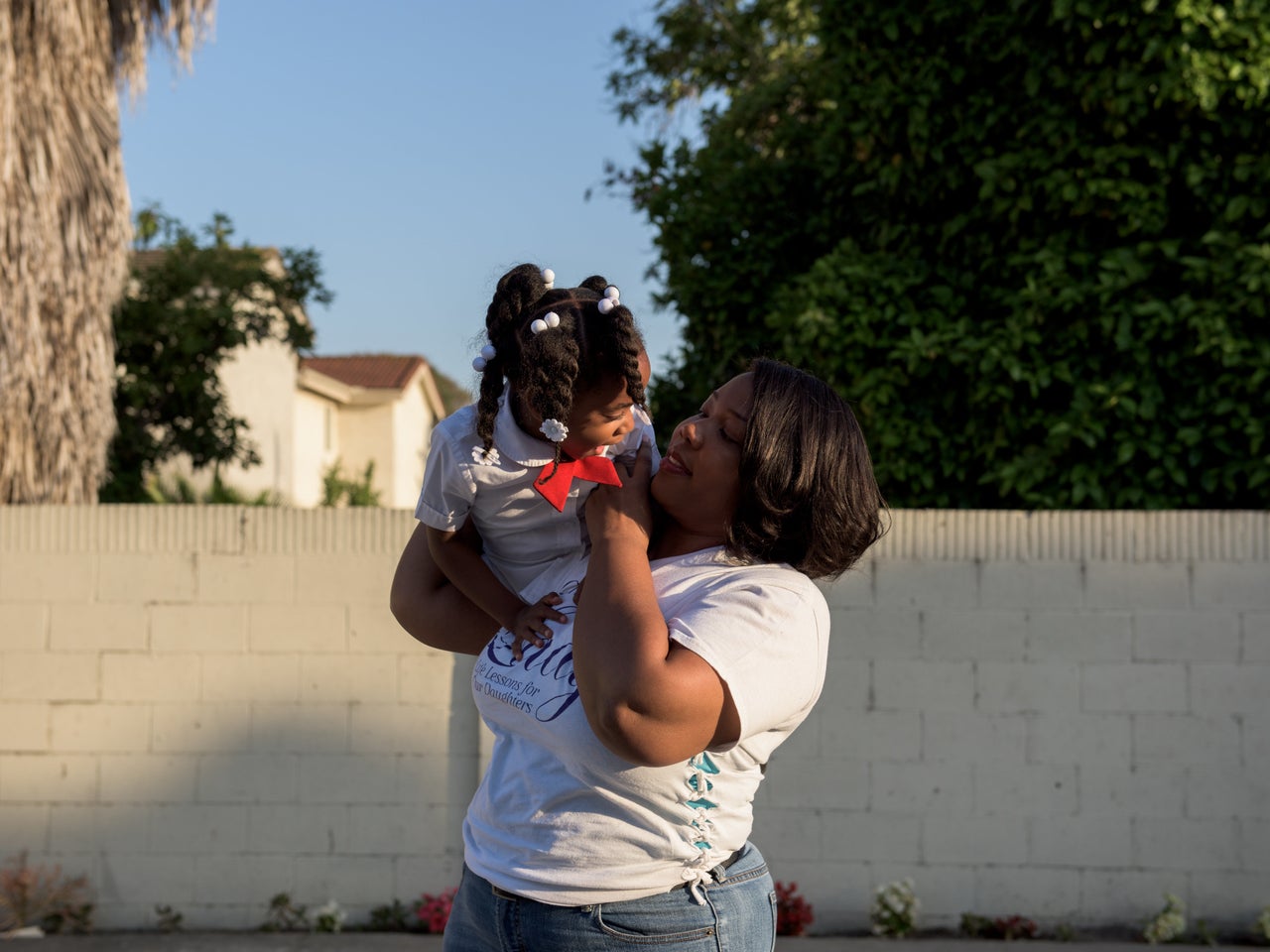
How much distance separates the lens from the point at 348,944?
487 cm

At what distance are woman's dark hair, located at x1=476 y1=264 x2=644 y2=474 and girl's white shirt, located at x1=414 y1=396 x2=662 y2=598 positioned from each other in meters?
0.04

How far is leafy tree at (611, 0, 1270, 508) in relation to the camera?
549 centimetres

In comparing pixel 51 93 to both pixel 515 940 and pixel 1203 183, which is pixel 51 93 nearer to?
pixel 1203 183

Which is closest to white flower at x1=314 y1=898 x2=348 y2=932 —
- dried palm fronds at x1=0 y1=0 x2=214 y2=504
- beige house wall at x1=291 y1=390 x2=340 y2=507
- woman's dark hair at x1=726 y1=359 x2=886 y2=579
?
dried palm fronds at x1=0 y1=0 x2=214 y2=504

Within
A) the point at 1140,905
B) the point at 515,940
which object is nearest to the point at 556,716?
the point at 515,940

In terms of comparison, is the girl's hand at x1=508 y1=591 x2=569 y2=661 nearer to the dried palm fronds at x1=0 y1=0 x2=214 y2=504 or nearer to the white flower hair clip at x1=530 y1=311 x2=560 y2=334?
the white flower hair clip at x1=530 y1=311 x2=560 y2=334

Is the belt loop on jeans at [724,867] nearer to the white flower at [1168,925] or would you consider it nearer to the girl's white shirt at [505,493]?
the girl's white shirt at [505,493]

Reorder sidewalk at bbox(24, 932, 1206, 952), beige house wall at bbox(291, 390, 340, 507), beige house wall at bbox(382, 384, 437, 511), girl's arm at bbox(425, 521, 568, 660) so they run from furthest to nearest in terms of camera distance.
A: 1. beige house wall at bbox(382, 384, 437, 511)
2. beige house wall at bbox(291, 390, 340, 507)
3. sidewalk at bbox(24, 932, 1206, 952)
4. girl's arm at bbox(425, 521, 568, 660)

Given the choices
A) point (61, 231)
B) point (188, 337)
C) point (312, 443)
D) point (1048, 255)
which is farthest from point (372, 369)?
point (1048, 255)

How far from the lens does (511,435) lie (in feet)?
5.74

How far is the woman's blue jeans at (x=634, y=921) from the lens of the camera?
1593 mm

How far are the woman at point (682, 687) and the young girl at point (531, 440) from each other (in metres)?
0.08

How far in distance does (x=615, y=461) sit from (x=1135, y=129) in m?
5.00

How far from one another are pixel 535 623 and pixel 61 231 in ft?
18.6
